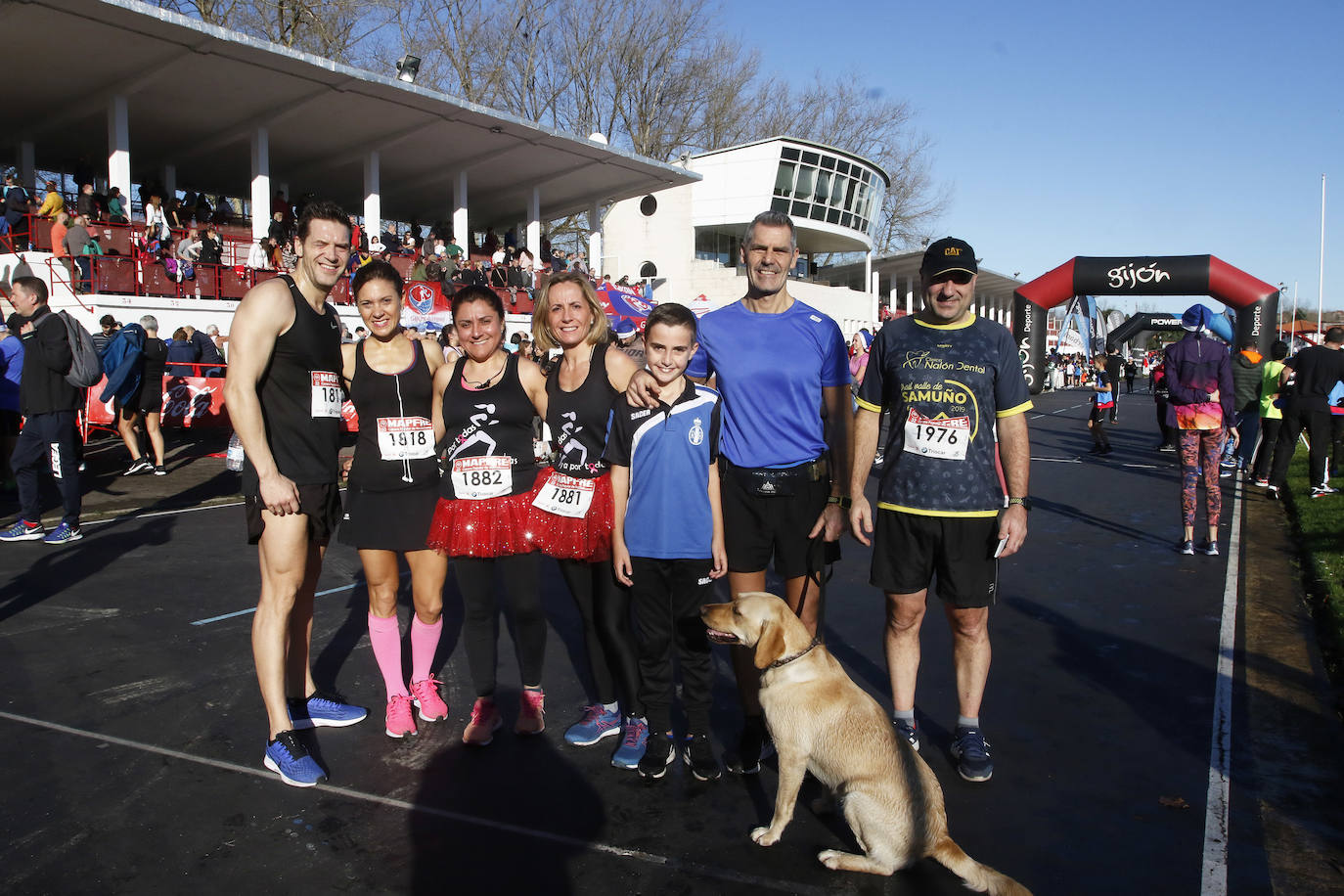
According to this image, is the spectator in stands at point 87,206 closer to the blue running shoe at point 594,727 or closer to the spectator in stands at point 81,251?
the spectator in stands at point 81,251

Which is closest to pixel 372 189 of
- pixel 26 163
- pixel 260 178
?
pixel 260 178

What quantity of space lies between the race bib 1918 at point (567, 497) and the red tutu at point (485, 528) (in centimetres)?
7

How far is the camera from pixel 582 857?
2.91m

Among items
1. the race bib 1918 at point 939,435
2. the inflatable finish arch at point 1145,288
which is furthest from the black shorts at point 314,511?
the inflatable finish arch at point 1145,288

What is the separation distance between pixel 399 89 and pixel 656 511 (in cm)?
2146

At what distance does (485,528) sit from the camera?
3693 mm

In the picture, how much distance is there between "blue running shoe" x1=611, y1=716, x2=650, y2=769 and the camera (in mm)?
3572

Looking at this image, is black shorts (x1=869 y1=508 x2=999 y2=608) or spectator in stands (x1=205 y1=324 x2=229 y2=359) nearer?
black shorts (x1=869 y1=508 x2=999 y2=608)

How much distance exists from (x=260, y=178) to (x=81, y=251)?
7.61 metres

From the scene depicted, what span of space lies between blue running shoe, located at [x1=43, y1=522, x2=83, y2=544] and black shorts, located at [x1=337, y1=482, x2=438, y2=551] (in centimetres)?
514

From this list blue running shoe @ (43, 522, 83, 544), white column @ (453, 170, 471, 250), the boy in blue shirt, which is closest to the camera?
the boy in blue shirt

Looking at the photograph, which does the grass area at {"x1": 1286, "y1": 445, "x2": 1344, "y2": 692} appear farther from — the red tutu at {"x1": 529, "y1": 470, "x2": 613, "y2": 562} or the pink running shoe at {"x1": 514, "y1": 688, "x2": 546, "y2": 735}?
the pink running shoe at {"x1": 514, "y1": 688, "x2": 546, "y2": 735}

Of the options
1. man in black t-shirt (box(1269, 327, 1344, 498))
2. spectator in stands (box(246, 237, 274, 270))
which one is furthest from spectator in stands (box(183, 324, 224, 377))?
man in black t-shirt (box(1269, 327, 1344, 498))

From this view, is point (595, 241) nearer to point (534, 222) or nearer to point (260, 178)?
point (534, 222)
